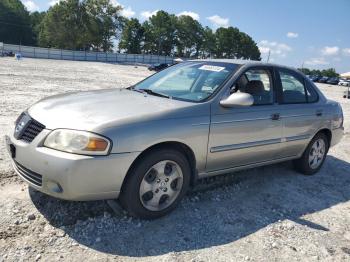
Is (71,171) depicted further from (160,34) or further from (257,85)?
(160,34)

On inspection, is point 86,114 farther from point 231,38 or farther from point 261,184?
point 231,38

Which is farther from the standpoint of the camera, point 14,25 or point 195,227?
point 14,25

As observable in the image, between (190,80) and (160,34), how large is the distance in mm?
98887

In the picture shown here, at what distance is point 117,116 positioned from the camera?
11.8 ft

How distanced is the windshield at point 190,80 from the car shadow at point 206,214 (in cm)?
125

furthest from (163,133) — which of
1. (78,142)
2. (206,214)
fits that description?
(206,214)

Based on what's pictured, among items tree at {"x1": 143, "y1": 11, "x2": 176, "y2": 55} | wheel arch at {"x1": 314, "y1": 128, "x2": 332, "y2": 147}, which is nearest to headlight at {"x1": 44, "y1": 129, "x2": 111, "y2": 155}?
wheel arch at {"x1": 314, "y1": 128, "x2": 332, "y2": 147}

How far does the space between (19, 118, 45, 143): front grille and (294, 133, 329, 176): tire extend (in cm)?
396

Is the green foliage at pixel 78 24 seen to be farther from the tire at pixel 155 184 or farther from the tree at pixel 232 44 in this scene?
the tire at pixel 155 184

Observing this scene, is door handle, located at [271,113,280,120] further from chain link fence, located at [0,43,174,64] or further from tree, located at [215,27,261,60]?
tree, located at [215,27,261,60]

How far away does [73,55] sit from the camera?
68.2 meters

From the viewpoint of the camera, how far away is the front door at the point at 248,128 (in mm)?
4309

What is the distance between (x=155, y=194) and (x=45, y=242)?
114 centimetres

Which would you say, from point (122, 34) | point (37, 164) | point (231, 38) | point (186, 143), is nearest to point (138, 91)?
point (186, 143)
